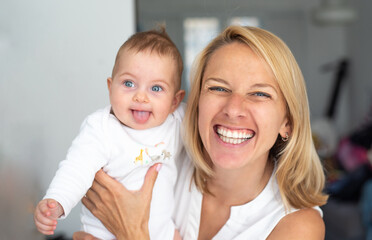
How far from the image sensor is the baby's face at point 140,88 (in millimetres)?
888

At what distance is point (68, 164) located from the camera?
0.81 metres

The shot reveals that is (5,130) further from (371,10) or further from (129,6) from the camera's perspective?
(371,10)

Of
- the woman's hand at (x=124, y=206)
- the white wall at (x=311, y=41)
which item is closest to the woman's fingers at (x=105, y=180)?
the woman's hand at (x=124, y=206)

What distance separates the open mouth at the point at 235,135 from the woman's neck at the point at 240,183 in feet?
0.45

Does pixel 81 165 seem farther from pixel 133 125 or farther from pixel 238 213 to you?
pixel 238 213

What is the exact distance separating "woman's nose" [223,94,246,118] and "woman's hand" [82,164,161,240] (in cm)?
22

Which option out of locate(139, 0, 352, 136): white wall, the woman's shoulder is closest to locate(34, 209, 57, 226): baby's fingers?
the woman's shoulder

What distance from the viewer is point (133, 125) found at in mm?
917

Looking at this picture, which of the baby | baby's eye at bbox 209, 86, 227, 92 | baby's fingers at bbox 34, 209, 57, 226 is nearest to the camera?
baby's fingers at bbox 34, 209, 57, 226

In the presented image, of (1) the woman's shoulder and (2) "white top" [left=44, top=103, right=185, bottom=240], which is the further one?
(1) the woman's shoulder

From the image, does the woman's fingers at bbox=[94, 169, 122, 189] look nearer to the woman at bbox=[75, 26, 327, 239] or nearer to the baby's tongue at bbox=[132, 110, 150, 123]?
the woman at bbox=[75, 26, 327, 239]

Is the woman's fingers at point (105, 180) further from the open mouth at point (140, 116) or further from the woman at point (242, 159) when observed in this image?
the open mouth at point (140, 116)

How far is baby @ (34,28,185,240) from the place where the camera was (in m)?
0.87

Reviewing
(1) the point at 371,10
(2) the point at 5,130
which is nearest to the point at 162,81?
(2) the point at 5,130
